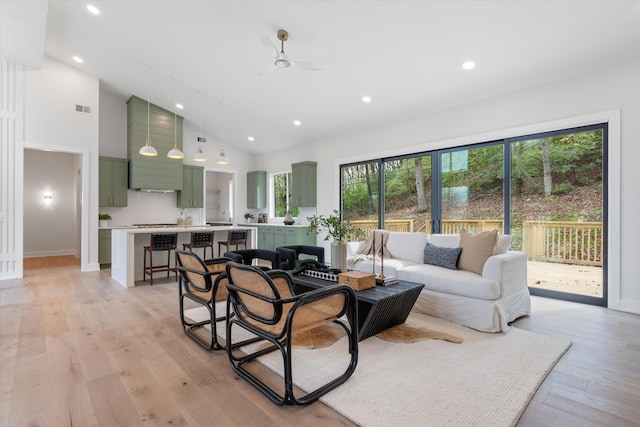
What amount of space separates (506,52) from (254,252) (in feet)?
12.6

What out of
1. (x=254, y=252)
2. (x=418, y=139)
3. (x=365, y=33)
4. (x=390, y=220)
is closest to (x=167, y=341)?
(x=254, y=252)

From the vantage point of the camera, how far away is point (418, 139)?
5.68 m

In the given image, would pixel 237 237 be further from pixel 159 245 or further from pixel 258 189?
pixel 258 189

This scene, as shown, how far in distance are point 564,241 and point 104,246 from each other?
8175mm

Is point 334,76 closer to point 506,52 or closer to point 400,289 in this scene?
point 506,52

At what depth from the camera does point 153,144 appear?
754 centimetres

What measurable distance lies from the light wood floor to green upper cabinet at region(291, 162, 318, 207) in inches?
167

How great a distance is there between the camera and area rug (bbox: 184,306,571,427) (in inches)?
71.7

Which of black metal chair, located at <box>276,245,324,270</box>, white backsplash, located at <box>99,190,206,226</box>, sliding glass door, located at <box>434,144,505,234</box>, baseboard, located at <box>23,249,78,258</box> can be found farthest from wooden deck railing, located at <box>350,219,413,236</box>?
baseboard, located at <box>23,249,78,258</box>

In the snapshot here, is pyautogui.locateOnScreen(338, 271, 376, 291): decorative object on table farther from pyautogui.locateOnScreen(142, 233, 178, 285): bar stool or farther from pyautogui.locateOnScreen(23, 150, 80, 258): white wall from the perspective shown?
pyautogui.locateOnScreen(23, 150, 80, 258): white wall

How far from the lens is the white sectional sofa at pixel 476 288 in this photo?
3133mm

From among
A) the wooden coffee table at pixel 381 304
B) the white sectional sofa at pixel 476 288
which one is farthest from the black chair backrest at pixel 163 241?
the white sectional sofa at pixel 476 288

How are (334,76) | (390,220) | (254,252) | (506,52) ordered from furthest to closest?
(390,220)
(334,76)
(254,252)
(506,52)

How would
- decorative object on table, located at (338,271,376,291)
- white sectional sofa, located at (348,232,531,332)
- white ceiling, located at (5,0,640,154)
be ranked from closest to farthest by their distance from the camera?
decorative object on table, located at (338,271,376,291) < white sectional sofa, located at (348,232,531,332) < white ceiling, located at (5,0,640,154)
